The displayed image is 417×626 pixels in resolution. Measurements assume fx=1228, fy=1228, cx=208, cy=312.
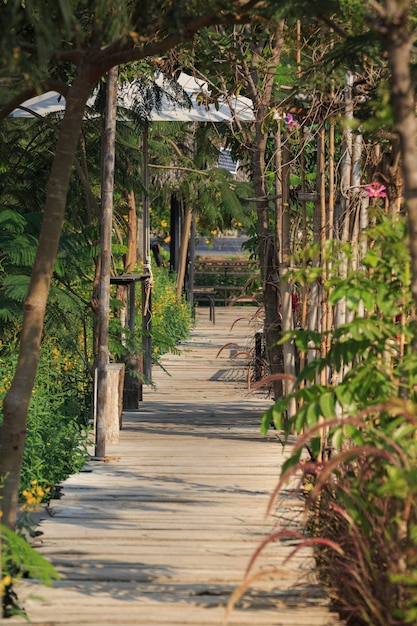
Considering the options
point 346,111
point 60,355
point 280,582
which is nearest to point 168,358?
point 60,355

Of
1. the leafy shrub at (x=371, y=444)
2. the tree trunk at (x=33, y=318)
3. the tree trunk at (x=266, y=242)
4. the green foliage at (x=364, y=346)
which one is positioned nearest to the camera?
the leafy shrub at (x=371, y=444)

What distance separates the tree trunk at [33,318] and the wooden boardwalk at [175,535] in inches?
22.5

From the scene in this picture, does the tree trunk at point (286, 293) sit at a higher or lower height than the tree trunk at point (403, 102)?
lower

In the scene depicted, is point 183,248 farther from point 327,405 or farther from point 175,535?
point 327,405

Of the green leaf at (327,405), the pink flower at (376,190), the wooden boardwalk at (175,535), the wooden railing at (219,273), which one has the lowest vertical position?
the wooden boardwalk at (175,535)

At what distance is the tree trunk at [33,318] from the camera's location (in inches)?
262

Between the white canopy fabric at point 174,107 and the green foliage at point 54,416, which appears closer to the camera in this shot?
the green foliage at point 54,416

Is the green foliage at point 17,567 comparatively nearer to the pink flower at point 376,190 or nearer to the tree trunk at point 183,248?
the pink flower at point 376,190

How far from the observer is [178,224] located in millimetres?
25938

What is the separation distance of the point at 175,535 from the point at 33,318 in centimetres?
165

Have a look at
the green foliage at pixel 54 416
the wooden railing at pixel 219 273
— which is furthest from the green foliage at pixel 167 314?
the wooden railing at pixel 219 273

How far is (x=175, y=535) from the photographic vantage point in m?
7.39

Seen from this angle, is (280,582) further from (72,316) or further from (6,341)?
(6,341)

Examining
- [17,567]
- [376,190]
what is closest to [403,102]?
[17,567]
